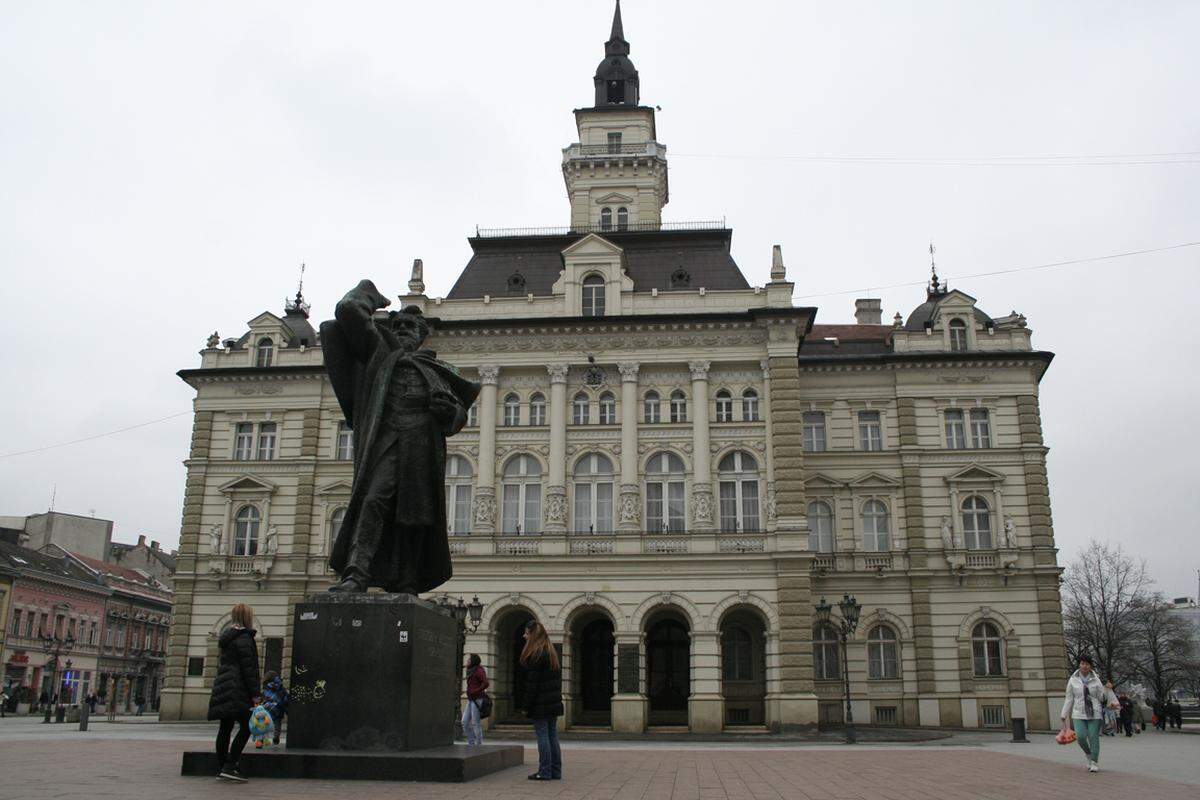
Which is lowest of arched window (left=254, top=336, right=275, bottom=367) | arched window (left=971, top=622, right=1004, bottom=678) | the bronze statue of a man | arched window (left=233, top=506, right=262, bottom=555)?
arched window (left=971, top=622, right=1004, bottom=678)

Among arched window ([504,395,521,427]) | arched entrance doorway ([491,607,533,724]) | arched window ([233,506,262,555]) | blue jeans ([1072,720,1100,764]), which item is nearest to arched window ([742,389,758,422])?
arched window ([504,395,521,427])

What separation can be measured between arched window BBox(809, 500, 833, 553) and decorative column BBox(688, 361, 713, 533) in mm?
6178

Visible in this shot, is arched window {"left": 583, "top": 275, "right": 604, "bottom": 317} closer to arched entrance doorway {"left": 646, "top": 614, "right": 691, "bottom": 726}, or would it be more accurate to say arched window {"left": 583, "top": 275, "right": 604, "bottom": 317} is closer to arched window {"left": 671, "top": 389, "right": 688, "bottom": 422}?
arched window {"left": 671, "top": 389, "right": 688, "bottom": 422}

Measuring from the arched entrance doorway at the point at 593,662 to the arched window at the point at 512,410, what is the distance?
7.94 m

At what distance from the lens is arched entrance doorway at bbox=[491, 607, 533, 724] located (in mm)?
37156

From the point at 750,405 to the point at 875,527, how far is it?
7672mm

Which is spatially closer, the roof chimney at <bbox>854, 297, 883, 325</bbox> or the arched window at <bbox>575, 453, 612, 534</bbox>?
the arched window at <bbox>575, 453, 612, 534</bbox>

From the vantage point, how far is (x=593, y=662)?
1574 inches

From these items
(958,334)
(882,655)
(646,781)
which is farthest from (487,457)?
(646,781)

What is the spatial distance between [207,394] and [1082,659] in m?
37.7

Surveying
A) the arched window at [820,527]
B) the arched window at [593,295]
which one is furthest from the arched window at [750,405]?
the arched window at [593,295]

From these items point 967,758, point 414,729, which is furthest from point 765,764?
point 414,729

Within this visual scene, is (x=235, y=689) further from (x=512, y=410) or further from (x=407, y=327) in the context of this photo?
(x=512, y=410)

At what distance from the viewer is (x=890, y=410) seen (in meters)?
42.2
